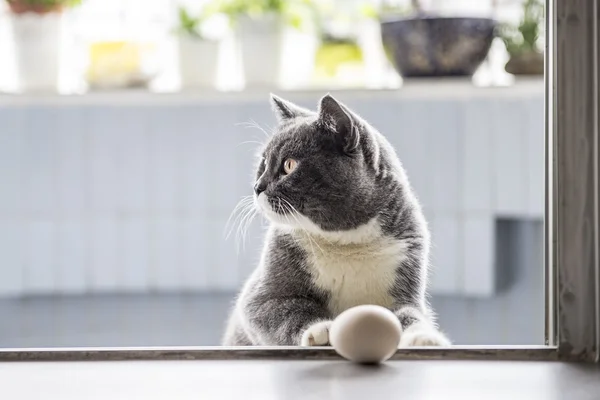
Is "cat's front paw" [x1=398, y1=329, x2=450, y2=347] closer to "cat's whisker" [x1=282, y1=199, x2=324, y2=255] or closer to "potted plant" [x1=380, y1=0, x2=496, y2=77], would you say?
"cat's whisker" [x1=282, y1=199, x2=324, y2=255]

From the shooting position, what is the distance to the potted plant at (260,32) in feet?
5.61

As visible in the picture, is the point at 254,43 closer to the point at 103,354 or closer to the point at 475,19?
the point at 475,19

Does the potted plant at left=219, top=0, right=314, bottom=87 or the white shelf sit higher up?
the potted plant at left=219, top=0, right=314, bottom=87

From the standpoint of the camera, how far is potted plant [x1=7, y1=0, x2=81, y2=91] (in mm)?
1737

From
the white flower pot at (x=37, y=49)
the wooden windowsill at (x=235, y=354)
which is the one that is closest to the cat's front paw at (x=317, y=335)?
the wooden windowsill at (x=235, y=354)

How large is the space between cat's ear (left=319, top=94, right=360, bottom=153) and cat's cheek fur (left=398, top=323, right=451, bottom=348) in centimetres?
18

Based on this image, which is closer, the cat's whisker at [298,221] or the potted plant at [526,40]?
the cat's whisker at [298,221]

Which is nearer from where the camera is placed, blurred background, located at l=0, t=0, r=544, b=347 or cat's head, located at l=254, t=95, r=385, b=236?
cat's head, located at l=254, t=95, r=385, b=236

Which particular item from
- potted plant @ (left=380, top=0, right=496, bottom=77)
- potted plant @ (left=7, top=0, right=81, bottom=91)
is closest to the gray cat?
potted plant @ (left=380, top=0, right=496, bottom=77)

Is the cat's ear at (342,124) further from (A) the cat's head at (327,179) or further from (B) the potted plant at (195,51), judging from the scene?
(B) the potted plant at (195,51)

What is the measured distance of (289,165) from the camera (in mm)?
801

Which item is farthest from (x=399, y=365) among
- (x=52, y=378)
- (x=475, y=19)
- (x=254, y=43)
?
(x=254, y=43)

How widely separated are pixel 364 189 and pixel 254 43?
1014 millimetres

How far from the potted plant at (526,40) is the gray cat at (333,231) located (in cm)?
98
